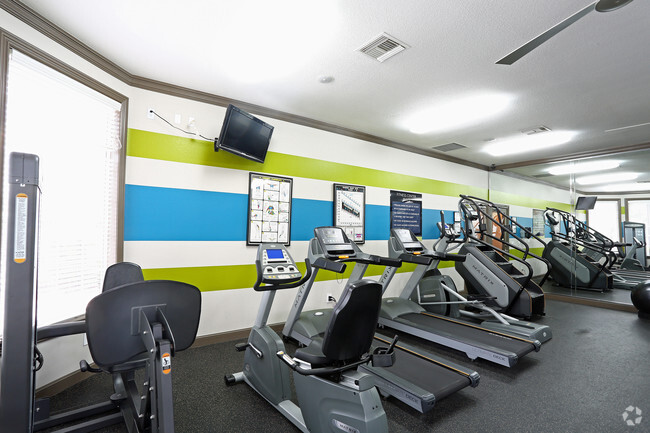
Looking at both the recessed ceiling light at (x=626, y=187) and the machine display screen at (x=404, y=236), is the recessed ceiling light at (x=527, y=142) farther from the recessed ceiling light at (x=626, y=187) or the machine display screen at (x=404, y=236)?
the machine display screen at (x=404, y=236)

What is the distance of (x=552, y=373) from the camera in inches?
116

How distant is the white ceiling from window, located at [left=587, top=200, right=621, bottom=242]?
264cm

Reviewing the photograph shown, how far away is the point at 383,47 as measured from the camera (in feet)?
8.80

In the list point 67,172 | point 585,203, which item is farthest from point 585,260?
point 67,172

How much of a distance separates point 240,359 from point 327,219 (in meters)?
2.16

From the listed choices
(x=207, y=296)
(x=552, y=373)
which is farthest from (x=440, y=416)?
(x=207, y=296)

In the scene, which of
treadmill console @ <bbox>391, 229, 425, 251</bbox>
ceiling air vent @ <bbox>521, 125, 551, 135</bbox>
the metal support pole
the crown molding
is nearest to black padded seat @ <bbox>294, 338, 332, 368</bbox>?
the metal support pole

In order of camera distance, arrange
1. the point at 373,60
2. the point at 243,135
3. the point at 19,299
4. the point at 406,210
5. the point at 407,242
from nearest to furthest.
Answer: the point at 19,299 → the point at 373,60 → the point at 243,135 → the point at 407,242 → the point at 406,210

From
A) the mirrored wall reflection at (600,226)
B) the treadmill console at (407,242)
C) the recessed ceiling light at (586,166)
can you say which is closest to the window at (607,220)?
the mirrored wall reflection at (600,226)

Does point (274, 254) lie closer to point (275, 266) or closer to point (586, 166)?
point (275, 266)

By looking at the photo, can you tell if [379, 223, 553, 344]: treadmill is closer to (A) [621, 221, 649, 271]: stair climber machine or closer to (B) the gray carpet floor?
(B) the gray carpet floor

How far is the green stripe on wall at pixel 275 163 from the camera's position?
3268mm

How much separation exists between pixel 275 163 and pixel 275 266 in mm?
1990

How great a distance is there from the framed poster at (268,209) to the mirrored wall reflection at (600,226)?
5515mm
